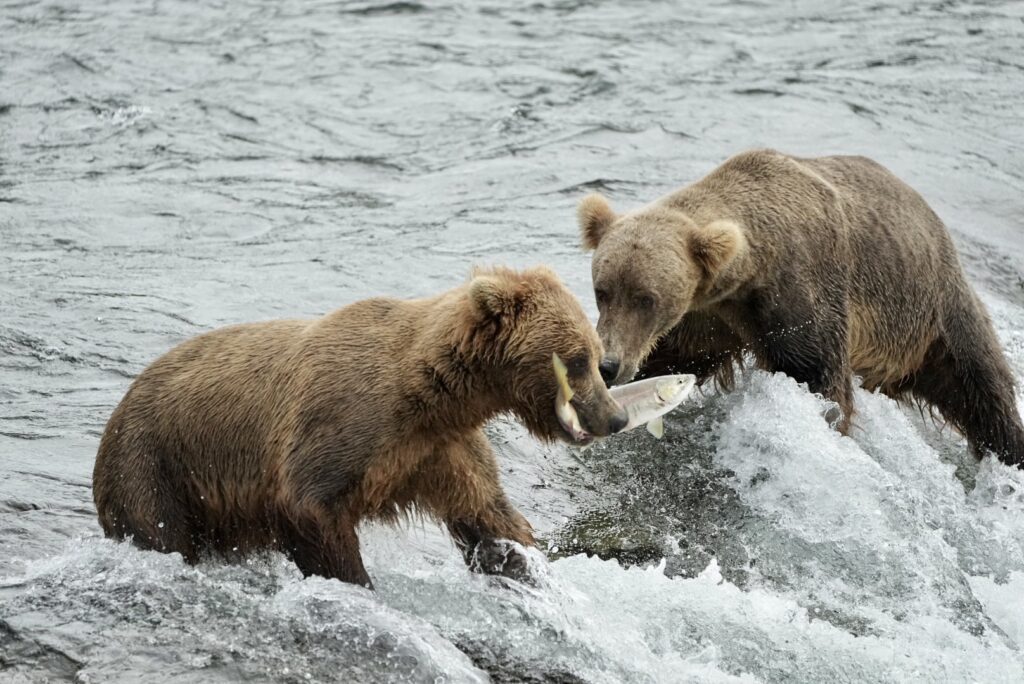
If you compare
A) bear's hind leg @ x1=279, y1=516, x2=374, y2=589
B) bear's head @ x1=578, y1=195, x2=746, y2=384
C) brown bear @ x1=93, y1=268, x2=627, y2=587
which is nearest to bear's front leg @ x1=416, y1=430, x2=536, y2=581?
brown bear @ x1=93, y1=268, x2=627, y2=587

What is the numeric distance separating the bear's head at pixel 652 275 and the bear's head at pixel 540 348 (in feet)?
5.46

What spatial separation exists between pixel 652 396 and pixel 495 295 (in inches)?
38.0

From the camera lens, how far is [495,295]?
5.53m

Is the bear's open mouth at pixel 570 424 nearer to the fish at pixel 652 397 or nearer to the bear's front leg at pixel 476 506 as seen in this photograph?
the fish at pixel 652 397

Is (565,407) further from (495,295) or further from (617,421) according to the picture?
(495,295)

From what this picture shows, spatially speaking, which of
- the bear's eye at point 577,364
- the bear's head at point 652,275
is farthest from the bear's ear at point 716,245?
the bear's eye at point 577,364

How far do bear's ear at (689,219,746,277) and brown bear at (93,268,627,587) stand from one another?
6.16 feet

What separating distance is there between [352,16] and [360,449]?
523 inches

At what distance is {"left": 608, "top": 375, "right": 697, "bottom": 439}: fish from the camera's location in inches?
238

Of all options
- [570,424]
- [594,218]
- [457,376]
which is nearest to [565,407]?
[570,424]

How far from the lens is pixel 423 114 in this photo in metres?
14.9

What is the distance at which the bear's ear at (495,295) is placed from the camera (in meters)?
5.51

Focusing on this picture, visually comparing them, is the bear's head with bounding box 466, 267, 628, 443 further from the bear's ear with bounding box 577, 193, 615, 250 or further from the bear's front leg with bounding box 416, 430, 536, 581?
the bear's ear with bounding box 577, 193, 615, 250

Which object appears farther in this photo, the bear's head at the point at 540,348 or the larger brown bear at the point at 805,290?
the larger brown bear at the point at 805,290
